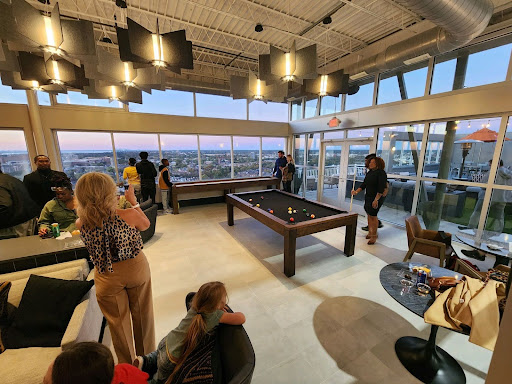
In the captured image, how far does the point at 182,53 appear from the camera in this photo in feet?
6.95

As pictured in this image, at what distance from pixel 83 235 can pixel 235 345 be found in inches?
44.5

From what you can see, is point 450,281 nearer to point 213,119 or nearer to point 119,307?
point 119,307

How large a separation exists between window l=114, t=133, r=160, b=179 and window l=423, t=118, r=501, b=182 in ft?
21.8

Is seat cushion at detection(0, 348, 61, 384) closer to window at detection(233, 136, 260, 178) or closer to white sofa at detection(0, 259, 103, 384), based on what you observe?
white sofa at detection(0, 259, 103, 384)

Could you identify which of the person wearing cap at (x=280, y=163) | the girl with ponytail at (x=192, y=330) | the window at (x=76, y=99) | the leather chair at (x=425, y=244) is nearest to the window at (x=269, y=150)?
the person wearing cap at (x=280, y=163)

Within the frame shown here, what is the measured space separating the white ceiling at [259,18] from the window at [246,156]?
2759 millimetres

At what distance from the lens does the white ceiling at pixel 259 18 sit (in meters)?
3.48

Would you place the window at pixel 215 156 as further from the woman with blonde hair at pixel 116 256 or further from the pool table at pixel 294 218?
the woman with blonde hair at pixel 116 256

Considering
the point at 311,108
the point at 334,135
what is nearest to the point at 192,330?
the point at 334,135

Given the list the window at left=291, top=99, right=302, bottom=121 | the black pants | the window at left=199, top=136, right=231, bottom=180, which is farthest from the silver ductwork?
the black pants

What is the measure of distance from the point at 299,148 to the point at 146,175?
16.7 feet

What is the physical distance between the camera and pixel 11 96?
4.50m

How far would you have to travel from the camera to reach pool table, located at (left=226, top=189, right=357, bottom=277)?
2.79 meters

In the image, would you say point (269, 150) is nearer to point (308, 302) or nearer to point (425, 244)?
point (425, 244)
